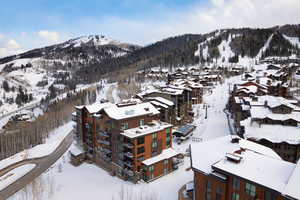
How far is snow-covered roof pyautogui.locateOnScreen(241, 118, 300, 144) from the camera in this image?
33344 millimetres

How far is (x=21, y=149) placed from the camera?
6359cm

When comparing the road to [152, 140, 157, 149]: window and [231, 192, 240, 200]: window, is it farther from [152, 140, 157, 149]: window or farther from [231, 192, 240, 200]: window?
[231, 192, 240, 200]: window

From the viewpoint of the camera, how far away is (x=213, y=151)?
26.4 m

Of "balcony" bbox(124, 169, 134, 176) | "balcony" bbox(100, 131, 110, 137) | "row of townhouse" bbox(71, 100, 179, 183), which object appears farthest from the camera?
"balcony" bbox(100, 131, 110, 137)

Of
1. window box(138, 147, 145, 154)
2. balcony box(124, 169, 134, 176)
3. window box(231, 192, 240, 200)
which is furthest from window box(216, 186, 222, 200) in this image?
balcony box(124, 169, 134, 176)

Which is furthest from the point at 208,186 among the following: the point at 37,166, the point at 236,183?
the point at 37,166

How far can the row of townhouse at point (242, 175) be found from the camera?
18.2m

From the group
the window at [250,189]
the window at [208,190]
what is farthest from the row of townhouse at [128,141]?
the window at [250,189]

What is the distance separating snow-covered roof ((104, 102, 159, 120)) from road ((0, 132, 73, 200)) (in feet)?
69.5

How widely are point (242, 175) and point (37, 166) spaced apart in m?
44.8

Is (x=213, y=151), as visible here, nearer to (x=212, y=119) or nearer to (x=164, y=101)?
(x=164, y=101)

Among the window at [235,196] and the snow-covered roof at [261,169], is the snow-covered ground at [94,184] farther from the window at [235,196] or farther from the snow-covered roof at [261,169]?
the snow-covered roof at [261,169]

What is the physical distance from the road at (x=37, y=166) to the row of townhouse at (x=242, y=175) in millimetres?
33108

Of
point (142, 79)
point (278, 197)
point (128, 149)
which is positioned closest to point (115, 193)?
point (128, 149)
